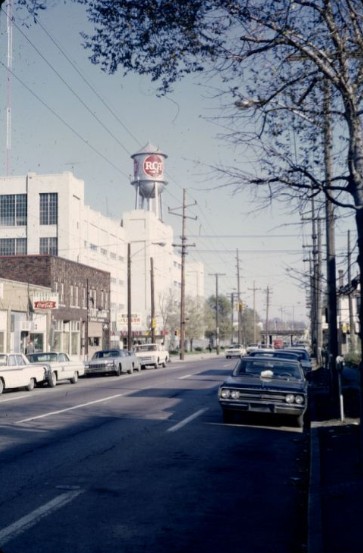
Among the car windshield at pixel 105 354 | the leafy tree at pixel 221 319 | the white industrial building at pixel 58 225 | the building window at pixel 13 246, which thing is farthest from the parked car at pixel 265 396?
the leafy tree at pixel 221 319

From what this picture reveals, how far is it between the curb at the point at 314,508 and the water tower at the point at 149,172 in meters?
80.5

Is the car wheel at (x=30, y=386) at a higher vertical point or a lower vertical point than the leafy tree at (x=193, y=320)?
lower

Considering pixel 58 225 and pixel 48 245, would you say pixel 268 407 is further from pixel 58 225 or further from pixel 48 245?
pixel 48 245

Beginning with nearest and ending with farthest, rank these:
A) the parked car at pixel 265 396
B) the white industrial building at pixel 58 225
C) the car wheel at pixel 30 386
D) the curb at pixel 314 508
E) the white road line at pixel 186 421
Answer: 1. the curb at pixel 314 508
2. the parked car at pixel 265 396
3. the white road line at pixel 186 421
4. the car wheel at pixel 30 386
5. the white industrial building at pixel 58 225

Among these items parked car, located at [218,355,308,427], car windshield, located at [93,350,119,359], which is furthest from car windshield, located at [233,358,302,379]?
car windshield, located at [93,350,119,359]

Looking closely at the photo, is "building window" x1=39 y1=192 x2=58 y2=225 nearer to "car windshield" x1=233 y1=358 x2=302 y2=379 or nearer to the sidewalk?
"car windshield" x1=233 y1=358 x2=302 y2=379

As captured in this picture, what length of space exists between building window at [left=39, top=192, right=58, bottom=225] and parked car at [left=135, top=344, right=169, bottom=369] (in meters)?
21.1

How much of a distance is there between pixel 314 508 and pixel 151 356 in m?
39.2

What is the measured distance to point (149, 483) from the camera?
9.62 m

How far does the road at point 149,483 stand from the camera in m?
7.06

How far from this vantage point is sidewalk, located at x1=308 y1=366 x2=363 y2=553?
6812mm

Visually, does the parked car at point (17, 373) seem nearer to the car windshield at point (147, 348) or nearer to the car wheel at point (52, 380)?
the car wheel at point (52, 380)

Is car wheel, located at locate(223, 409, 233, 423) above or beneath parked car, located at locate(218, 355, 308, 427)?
beneath

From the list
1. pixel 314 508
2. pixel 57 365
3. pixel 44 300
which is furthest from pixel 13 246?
pixel 314 508
